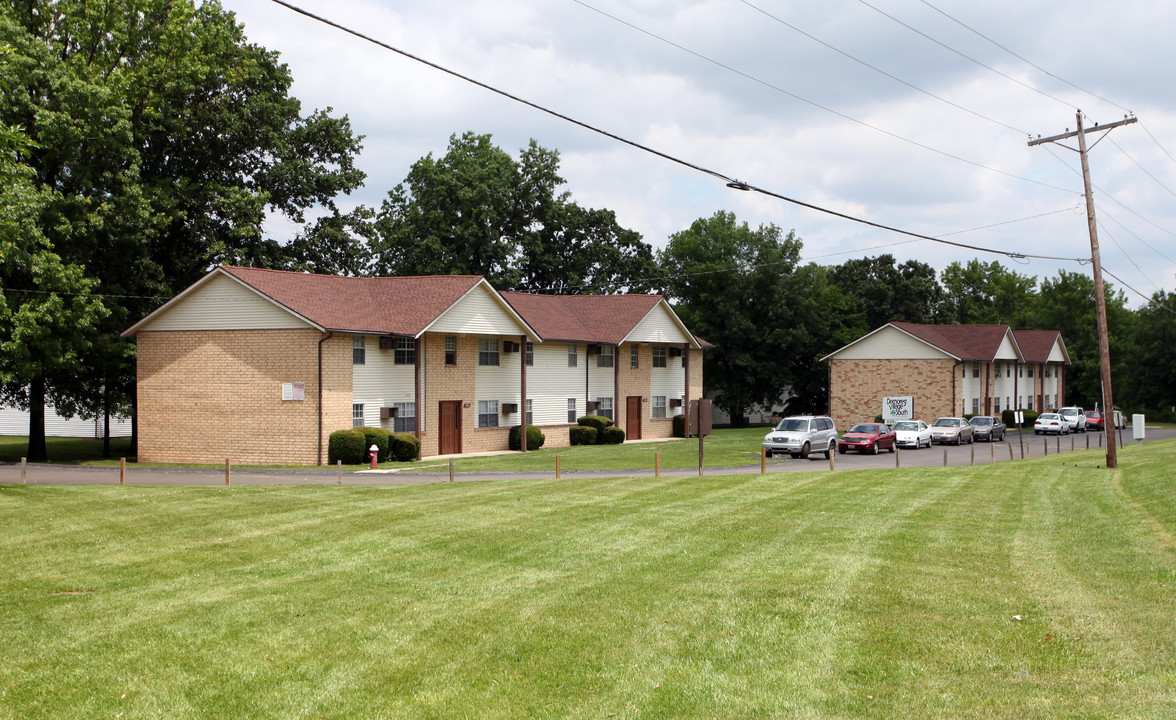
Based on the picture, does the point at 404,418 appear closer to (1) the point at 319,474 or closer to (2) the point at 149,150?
(1) the point at 319,474

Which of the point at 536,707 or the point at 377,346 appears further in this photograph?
the point at 377,346

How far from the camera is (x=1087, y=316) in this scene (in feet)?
316

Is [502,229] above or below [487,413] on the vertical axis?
above

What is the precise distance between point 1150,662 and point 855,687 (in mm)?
2630

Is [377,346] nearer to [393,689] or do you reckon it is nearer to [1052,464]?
[1052,464]

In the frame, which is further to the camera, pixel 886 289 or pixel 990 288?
pixel 990 288

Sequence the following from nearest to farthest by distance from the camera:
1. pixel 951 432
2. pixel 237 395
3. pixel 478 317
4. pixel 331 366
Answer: pixel 331 366 < pixel 237 395 < pixel 478 317 < pixel 951 432

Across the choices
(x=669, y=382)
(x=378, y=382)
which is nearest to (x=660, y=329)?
(x=669, y=382)

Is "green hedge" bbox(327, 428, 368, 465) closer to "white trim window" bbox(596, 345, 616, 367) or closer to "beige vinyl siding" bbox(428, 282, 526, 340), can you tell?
"beige vinyl siding" bbox(428, 282, 526, 340)

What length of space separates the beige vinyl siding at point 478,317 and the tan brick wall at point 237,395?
5457 mm

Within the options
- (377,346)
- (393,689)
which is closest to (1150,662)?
(393,689)

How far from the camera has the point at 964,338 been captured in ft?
228

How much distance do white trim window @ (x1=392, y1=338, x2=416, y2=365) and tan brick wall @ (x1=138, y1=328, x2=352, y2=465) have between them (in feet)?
10.2

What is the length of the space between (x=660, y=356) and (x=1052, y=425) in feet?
89.9
